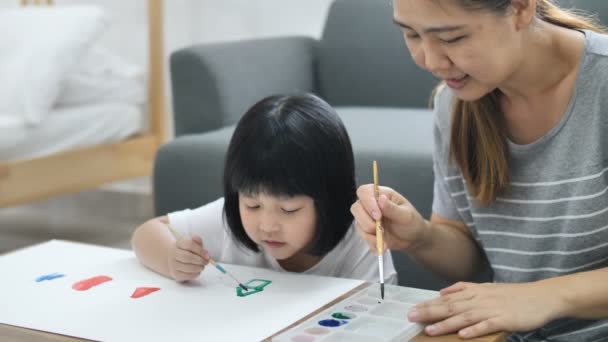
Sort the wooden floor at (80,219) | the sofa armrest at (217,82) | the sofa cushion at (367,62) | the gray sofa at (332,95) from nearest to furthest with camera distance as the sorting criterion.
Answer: the gray sofa at (332,95)
the sofa armrest at (217,82)
the sofa cushion at (367,62)
the wooden floor at (80,219)

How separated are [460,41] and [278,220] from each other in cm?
36

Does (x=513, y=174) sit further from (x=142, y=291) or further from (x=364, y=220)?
(x=142, y=291)

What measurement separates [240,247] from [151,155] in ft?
5.80

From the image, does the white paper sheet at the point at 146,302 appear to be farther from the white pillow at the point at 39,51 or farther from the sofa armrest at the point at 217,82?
the white pillow at the point at 39,51

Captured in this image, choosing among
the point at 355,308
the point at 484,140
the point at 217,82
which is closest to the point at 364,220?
the point at 355,308

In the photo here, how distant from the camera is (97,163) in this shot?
279cm

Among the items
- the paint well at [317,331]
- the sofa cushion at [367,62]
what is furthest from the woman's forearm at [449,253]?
the sofa cushion at [367,62]

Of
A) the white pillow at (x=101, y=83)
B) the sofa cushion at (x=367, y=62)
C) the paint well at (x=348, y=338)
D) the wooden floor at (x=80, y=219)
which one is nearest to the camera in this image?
the paint well at (x=348, y=338)

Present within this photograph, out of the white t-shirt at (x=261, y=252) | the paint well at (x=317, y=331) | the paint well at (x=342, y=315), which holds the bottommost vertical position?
the white t-shirt at (x=261, y=252)

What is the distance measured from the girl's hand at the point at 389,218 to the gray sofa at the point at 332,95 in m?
0.56

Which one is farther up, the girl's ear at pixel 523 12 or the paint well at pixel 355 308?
the girl's ear at pixel 523 12

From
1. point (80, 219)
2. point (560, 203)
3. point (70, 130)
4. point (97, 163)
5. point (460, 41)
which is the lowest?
point (80, 219)

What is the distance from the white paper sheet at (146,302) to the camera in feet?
2.96

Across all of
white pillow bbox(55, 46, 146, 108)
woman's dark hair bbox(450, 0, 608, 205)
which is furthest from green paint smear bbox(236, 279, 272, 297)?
white pillow bbox(55, 46, 146, 108)
